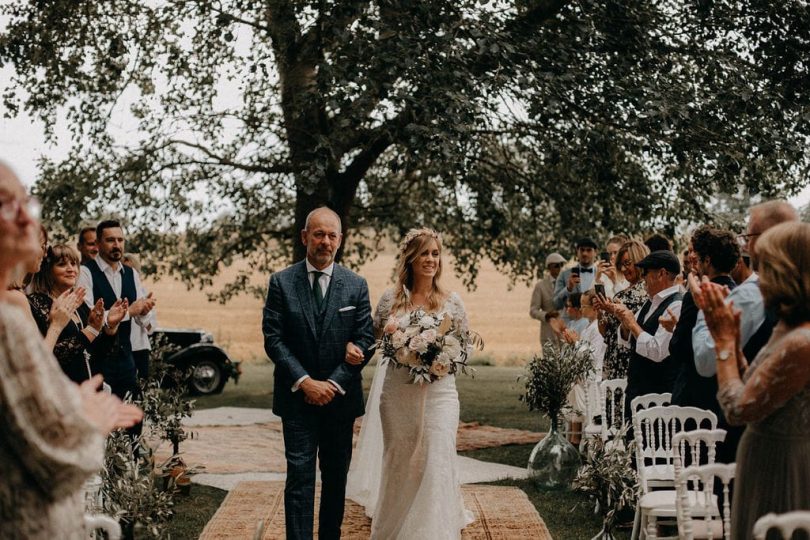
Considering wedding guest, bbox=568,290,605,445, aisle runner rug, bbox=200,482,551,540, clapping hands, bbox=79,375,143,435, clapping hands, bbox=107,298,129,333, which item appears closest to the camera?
clapping hands, bbox=79,375,143,435

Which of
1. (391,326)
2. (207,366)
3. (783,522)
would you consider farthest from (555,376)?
(207,366)

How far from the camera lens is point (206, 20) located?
13.1m

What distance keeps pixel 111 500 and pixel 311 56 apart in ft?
25.3

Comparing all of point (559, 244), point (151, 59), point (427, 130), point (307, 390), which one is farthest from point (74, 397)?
point (559, 244)

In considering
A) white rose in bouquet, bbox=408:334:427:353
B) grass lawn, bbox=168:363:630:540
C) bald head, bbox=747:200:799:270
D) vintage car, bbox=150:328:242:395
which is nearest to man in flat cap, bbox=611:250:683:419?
grass lawn, bbox=168:363:630:540

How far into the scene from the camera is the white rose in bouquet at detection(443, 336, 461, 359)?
20.3 ft

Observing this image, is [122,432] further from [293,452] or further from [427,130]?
[427,130]

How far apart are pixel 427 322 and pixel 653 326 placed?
1.74 m

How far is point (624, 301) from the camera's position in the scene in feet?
25.8

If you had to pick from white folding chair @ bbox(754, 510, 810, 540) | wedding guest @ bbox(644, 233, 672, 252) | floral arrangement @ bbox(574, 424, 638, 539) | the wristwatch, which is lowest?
floral arrangement @ bbox(574, 424, 638, 539)

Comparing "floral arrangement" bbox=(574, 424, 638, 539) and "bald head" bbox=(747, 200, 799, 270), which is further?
"floral arrangement" bbox=(574, 424, 638, 539)

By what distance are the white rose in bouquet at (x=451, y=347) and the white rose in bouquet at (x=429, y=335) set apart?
89 millimetres

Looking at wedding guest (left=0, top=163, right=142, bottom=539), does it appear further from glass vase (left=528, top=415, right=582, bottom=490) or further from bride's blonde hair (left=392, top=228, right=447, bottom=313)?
glass vase (left=528, top=415, right=582, bottom=490)

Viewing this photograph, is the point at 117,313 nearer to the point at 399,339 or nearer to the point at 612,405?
the point at 399,339
